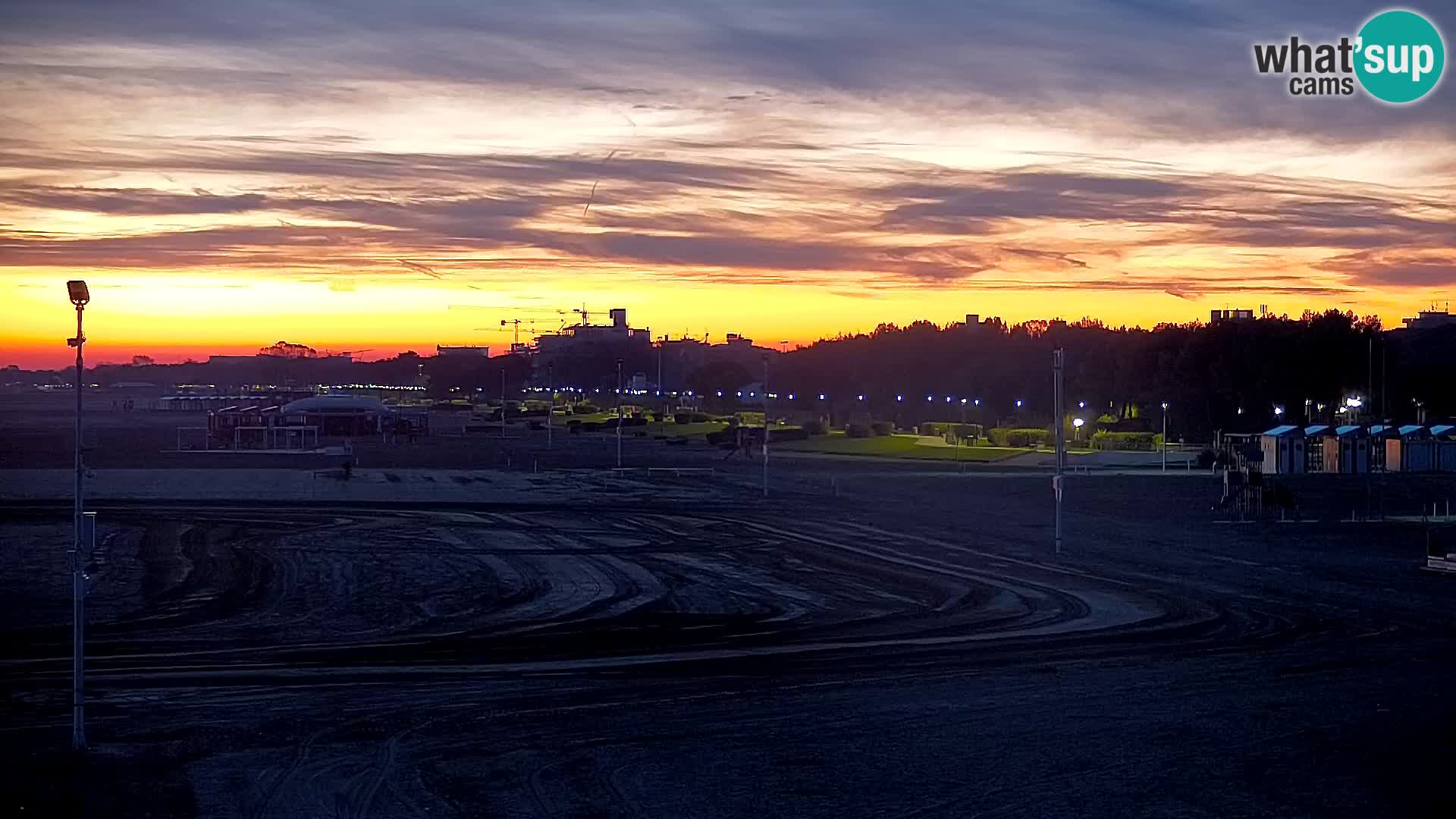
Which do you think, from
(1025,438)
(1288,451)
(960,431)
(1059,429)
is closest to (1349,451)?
(1288,451)

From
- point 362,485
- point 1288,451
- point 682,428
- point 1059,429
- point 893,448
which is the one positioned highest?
point 1059,429

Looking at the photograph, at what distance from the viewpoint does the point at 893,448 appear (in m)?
84.9

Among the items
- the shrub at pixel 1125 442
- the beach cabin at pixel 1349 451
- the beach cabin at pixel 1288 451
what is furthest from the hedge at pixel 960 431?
the beach cabin at pixel 1349 451

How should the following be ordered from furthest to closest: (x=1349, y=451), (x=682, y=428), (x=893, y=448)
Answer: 1. (x=682, y=428)
2. (x=893, y=448)
3. (x=1349, y=451)

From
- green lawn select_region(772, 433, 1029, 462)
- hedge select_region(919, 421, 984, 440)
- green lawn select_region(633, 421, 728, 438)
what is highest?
hedge select_region(919, 421, 984, 440)

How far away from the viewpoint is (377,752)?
14.6m

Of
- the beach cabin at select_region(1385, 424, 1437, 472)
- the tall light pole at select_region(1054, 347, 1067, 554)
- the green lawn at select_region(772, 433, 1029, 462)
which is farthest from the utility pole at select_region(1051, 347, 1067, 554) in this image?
the green lawn at select_region(772, 433, 1029, 462)

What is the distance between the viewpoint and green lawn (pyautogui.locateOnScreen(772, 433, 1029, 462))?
76.5 m

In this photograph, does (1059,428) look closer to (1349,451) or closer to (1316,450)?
(1349,451)

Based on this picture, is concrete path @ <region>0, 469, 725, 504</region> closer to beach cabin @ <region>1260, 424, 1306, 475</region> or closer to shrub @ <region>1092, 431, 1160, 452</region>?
beach cabin @ <region>1260, 424, 1306, 475</region>

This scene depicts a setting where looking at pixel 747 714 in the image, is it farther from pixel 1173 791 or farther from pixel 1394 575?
pixel 1394 575

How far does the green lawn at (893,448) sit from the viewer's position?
76500mm

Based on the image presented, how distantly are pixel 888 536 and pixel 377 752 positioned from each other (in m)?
24.2

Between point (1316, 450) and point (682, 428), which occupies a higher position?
point (1316, 450)
